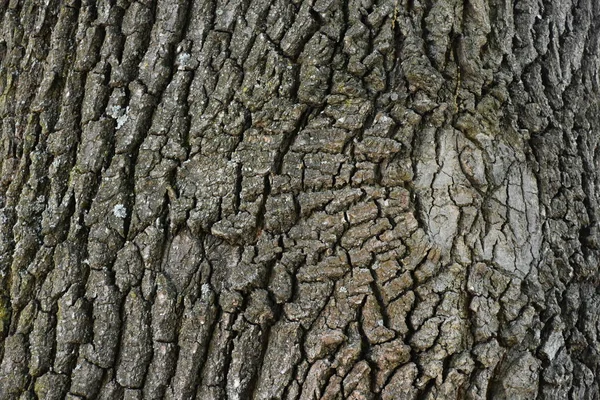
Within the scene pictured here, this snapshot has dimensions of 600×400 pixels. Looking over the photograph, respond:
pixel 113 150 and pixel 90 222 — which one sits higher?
pixel 113 150

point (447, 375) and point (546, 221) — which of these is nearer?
point (447, 375)

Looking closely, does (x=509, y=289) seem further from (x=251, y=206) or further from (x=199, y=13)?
(x=199, y=13)

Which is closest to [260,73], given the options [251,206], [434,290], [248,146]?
[248,146]

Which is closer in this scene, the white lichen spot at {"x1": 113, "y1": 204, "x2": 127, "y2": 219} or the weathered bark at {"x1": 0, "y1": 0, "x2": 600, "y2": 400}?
the weathered bark at {"x1": 0, "y1": 0, "x2": 600, "y2": 400}

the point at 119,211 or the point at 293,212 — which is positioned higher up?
the point at 293,212

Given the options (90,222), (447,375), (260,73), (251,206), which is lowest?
(447,375)

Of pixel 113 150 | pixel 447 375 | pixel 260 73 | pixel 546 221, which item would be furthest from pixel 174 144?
pixel 546 221

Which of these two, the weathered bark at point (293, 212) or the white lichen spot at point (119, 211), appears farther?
the white lichen spot at point (119, 211)
